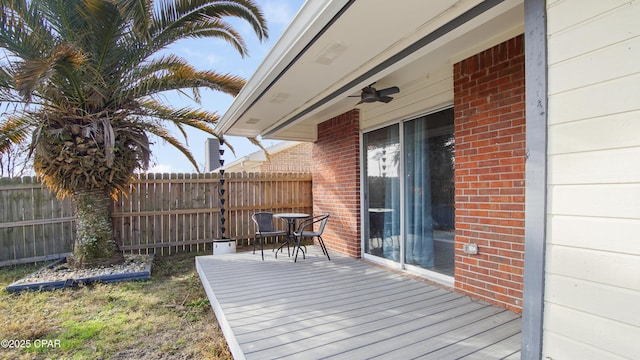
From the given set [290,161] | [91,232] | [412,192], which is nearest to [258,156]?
[290,161]

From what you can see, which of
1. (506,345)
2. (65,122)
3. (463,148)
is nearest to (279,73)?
(463,148)

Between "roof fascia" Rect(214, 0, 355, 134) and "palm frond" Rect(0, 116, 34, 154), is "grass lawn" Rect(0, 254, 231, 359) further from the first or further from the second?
"roof fascia" Rect(214, 0, 355, 134)

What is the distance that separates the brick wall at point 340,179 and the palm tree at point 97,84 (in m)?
2.00

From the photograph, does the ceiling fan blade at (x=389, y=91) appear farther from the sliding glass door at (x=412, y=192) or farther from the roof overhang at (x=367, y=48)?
the sliding glass door at (x=412, y=192)

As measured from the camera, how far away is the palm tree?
4.12m

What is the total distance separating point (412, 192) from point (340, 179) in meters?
1.69

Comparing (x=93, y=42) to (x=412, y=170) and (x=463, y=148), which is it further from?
(x=463, y=148)

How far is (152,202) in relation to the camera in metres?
6.46

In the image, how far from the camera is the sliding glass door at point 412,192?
3561mm

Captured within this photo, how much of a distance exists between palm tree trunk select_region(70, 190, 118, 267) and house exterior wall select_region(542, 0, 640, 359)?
5.96 meters

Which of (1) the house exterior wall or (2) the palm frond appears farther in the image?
(2) the palm frond

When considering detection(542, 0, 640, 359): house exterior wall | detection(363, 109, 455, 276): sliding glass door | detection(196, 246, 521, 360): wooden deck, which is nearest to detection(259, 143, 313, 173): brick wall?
detection(363, 109, 455, 276): sliding glass door

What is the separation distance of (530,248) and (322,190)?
4670 millimetres

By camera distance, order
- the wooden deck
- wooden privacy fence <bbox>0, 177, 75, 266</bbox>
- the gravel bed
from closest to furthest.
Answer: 1. the wooden deck
2. the gravel bed
3. wooden privacy fence <bbox>0, 177, 75, 266</bbox>
